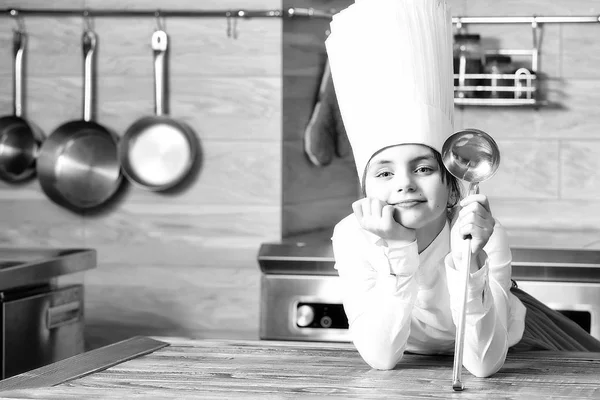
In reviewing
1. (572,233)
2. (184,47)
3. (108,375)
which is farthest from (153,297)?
(108,375)

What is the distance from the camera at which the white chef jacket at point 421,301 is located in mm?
1025

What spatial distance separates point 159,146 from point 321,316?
0.58m

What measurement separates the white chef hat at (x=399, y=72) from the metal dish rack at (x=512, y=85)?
4.13ft

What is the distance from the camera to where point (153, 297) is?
2.24 meters

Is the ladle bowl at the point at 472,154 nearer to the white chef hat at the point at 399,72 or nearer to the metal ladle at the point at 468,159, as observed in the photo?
the metal ladle at the point at 468,159

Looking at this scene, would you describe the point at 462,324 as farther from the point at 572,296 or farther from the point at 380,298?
the point at 572,296

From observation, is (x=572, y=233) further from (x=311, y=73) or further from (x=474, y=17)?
(x=311, y=73)

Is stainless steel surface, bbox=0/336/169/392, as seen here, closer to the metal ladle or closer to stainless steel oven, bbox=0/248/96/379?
the metal ladle

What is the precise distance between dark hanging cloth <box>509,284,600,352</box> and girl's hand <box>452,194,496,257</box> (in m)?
0.35

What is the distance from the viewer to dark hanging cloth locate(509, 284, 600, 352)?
1.35 metres

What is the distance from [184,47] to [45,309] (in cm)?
74

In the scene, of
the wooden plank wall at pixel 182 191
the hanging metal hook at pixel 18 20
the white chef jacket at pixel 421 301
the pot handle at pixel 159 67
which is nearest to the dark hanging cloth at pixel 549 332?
the white chef jacket at pixel 421 301

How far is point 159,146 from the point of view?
7.29 ft

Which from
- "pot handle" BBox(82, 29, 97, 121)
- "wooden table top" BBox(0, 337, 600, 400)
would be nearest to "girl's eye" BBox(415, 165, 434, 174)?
"wooden table top" BBox(0, 337, 600, 400)
